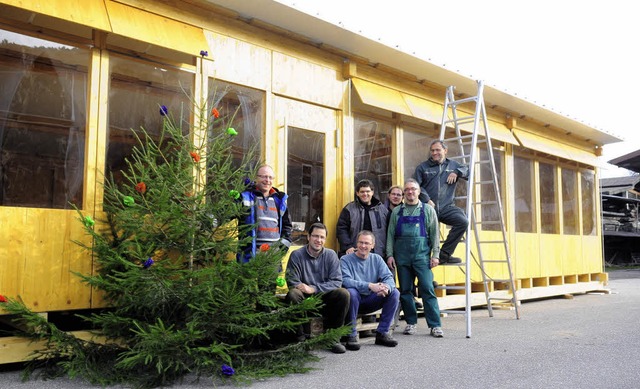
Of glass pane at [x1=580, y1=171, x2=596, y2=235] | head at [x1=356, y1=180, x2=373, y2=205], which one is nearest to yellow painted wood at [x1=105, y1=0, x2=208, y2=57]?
head at [x1=356, y1=180, x2=373, y2=205]

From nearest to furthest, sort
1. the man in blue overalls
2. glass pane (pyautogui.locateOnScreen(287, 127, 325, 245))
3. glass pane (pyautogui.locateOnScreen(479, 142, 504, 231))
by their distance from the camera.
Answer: the man in blue overalls, glass pane (pyautogui.locateOnScreen(287, 127, 325, 245)), glass pane (pyautogui.locateOnScreen(479, 142, 504, 231))

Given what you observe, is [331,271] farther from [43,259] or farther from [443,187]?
[43,259]

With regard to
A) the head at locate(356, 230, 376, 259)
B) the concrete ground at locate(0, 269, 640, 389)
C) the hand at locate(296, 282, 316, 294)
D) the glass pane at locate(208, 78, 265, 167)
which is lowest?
the concrete ground at locate(0, 269, 640, 389)

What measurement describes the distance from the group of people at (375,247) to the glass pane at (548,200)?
4848 millimetres

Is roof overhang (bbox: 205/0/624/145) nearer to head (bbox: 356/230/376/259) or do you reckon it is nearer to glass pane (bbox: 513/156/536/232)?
glass pane (bbox: 513/156/536/232)

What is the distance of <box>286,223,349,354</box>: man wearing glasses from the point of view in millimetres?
5469

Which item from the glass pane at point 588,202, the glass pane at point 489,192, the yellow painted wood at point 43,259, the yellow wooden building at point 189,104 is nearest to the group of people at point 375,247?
the yellow wooden building at point 189,104

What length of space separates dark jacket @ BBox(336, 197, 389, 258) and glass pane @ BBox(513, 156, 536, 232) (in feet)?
15.2

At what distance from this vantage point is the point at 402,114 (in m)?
8.12

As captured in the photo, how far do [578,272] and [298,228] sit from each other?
7755mm

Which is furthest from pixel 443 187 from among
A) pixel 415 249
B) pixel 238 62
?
pixel 238 62

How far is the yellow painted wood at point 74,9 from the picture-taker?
467 centimetres

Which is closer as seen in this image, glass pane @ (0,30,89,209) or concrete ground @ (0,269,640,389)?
concrete ground @ (0,269,640,389)

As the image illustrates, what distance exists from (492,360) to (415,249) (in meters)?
1.65
